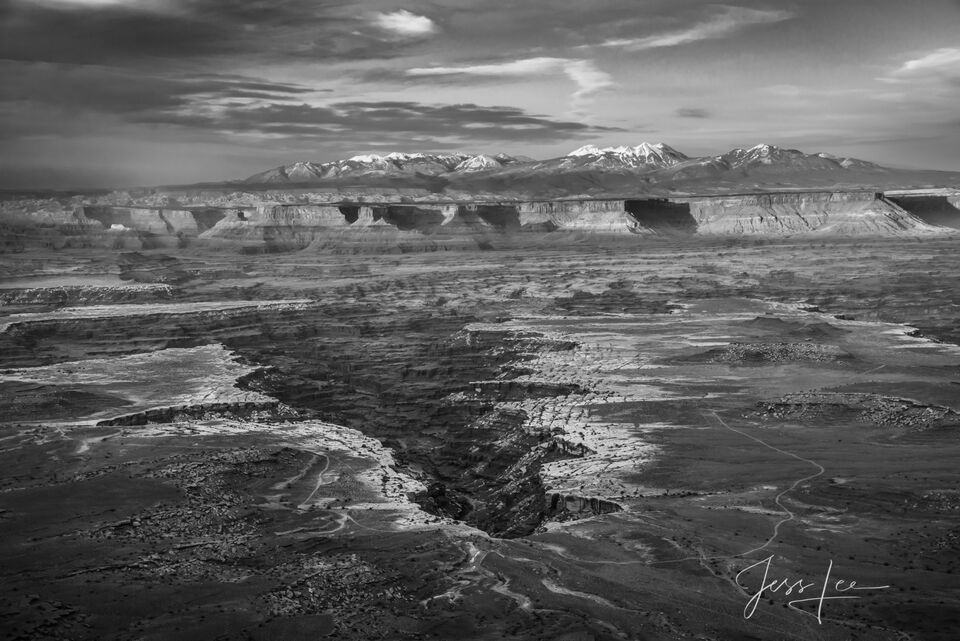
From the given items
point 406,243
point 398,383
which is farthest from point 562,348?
point 406,243


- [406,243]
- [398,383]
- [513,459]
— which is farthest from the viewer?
[406,243]

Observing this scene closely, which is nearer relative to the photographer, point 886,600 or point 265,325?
point 886,600

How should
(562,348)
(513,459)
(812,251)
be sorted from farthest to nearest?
(812,251) < (562,348) < (513,459)

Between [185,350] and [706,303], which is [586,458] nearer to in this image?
[185,350]
